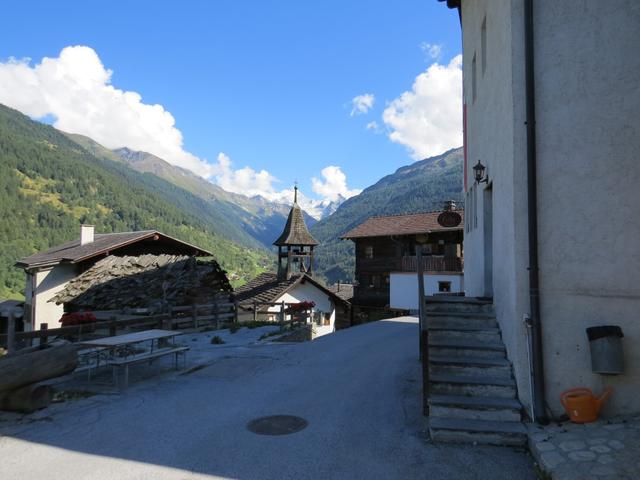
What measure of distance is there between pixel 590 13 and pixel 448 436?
5323mm

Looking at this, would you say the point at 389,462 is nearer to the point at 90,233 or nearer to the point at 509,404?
the point at 509,404

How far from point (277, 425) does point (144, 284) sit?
16444 mm

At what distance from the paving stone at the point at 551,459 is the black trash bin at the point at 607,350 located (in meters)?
1.23

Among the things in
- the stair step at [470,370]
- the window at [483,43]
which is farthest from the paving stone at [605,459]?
the window at [483,43]

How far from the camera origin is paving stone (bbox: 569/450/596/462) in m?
4.45

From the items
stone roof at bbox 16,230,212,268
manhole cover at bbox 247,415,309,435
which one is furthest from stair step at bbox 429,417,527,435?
stone roof at bbox 16,230,212,268

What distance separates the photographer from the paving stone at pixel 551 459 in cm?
446

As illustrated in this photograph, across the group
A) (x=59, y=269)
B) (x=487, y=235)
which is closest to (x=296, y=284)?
(x=59, y=269)

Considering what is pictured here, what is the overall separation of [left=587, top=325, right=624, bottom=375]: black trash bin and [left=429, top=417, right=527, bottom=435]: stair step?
1.10m

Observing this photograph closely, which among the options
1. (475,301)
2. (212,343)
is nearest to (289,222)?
(212,343)

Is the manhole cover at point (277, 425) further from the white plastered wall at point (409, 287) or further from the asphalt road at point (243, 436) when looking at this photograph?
the white plastered wall at point (409, 287)

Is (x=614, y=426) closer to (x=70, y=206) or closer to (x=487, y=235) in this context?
(x=487, y=235)

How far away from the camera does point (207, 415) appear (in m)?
6.56

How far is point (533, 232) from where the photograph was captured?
18.9ft
